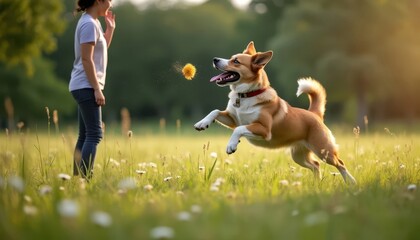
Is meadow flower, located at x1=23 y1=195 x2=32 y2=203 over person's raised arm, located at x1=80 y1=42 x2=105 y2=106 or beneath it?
beneath

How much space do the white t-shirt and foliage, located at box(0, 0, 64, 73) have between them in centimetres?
1059

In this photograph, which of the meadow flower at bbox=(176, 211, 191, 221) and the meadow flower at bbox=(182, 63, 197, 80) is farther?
the meadow flower at bbox=(182, 63, 197, 80)

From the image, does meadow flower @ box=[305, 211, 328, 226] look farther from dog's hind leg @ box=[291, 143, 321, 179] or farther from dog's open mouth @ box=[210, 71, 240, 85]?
dog's hind leg @ box=[291, 143, 321, 179]

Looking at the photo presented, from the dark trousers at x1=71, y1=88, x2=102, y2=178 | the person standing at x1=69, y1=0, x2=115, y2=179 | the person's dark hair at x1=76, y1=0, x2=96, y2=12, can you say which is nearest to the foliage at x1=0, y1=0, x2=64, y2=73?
the person's dark hair at x1=76, y1=0, x2=96, y2=12

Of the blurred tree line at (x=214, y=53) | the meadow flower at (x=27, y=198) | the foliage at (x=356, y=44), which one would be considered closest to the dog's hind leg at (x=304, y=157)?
the blurred tree line at (x=214, y=53)

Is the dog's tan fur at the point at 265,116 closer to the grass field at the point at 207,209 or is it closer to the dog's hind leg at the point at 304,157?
the dog's hind leg at the point at 304,157

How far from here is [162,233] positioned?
2.77 metres

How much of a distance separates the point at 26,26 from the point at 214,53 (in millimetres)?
29740

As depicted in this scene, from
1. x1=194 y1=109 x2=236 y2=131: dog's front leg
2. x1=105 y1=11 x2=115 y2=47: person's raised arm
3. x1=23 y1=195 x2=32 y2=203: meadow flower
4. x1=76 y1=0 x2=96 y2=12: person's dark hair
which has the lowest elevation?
x1=23 y1=195 x2=32 y2=203: meadow flower

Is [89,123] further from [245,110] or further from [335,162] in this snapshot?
[335,162]

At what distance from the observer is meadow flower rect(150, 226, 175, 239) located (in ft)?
9.07

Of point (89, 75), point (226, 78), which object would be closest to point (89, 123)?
point (89, 75)

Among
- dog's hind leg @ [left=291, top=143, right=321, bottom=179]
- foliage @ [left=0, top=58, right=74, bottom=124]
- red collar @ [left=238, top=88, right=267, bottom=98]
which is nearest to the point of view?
red collar @ [left=238, top=88, right=267, bottom=98]

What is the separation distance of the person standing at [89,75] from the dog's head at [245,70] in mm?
1339
